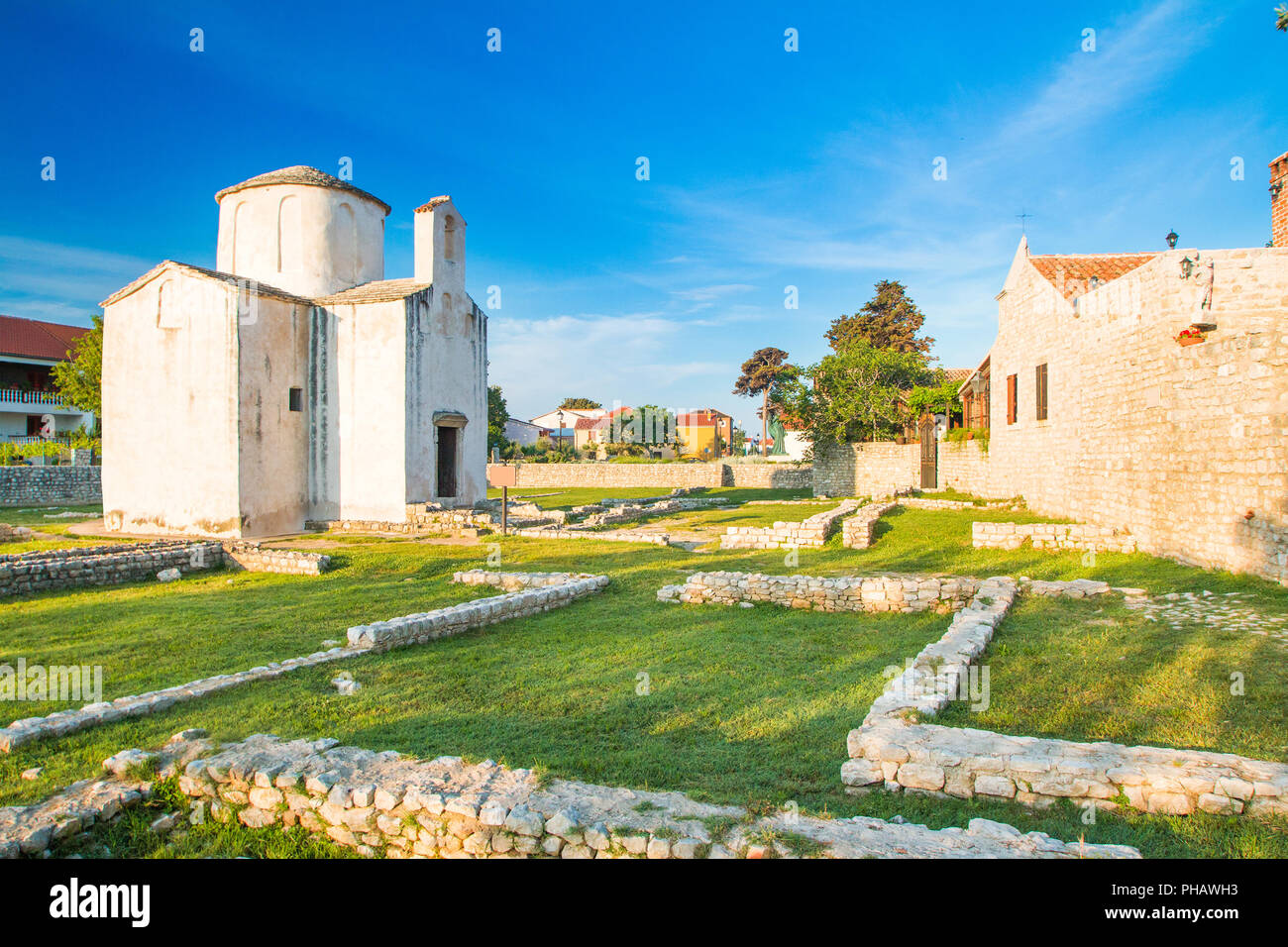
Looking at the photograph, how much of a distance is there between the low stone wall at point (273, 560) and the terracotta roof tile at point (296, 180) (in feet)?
38.6

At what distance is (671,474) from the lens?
44250 mm

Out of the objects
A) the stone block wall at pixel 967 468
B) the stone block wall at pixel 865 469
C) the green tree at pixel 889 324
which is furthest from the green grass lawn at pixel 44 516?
the green tree at pixel 889 324

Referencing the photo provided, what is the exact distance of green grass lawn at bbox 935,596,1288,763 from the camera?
4.73 meters

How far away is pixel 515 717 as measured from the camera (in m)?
5.33

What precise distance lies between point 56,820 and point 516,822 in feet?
8.45

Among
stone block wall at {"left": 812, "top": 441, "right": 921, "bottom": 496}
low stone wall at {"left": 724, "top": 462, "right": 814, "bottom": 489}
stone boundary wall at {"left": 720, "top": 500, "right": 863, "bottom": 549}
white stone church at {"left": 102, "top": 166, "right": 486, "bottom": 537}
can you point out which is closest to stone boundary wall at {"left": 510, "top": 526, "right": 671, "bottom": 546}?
stone boundary wall at {"left": 720, "top": 500, "right": 863, "bottom": 549}

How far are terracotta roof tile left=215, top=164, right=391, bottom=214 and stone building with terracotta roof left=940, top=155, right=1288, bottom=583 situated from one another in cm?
1936

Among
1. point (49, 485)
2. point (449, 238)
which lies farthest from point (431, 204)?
point (49, 485)

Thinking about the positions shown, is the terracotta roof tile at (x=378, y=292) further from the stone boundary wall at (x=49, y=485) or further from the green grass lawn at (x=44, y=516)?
the stone boundary wall at (x=49, y=485)

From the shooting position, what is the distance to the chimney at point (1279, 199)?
13781 millimetres

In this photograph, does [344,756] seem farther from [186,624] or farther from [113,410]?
[113,410]

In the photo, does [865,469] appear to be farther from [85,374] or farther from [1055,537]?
[85,374]

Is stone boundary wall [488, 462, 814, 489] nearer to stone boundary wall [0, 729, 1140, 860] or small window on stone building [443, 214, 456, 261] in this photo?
small window on stone building [443, 214, 456, 261]

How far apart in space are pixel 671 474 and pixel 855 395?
14.1 metres
